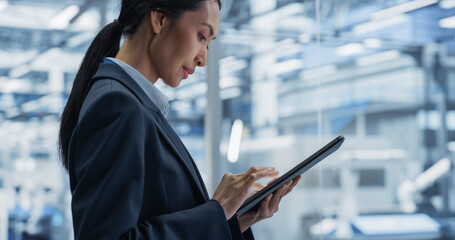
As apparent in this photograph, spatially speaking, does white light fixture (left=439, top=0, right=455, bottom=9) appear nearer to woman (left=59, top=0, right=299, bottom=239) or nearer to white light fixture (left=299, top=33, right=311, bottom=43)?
white light fixture (left=299, top=33, right=311, bottom=43)

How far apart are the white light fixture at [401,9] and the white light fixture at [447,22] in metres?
0.11

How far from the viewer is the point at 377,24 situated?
2973mm

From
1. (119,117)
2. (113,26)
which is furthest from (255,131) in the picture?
(119,117)

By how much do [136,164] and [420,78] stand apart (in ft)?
7.52

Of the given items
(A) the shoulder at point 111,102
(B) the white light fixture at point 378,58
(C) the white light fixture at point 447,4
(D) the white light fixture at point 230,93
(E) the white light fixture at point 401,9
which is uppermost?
(E) the white light fixture at point 401,9

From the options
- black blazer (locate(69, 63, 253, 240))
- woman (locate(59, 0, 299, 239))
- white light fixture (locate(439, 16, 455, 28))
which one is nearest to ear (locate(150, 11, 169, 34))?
woman (locate(59, 0, 299, 239))

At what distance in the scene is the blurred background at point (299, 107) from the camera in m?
2.82

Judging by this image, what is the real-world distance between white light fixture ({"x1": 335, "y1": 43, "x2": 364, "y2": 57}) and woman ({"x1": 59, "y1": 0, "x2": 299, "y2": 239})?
202 cm

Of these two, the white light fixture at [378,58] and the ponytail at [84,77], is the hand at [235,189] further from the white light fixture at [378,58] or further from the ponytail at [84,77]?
the white light fixture at [378,58]

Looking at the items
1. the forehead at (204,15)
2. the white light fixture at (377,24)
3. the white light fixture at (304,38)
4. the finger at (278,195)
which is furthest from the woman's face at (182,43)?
the white light fixture at (304,38)

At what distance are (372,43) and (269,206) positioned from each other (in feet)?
6.77

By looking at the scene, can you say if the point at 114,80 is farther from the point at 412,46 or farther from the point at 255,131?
the point at 255,131

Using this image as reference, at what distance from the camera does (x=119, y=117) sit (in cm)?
87

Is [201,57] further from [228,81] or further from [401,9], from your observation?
[228,81]
